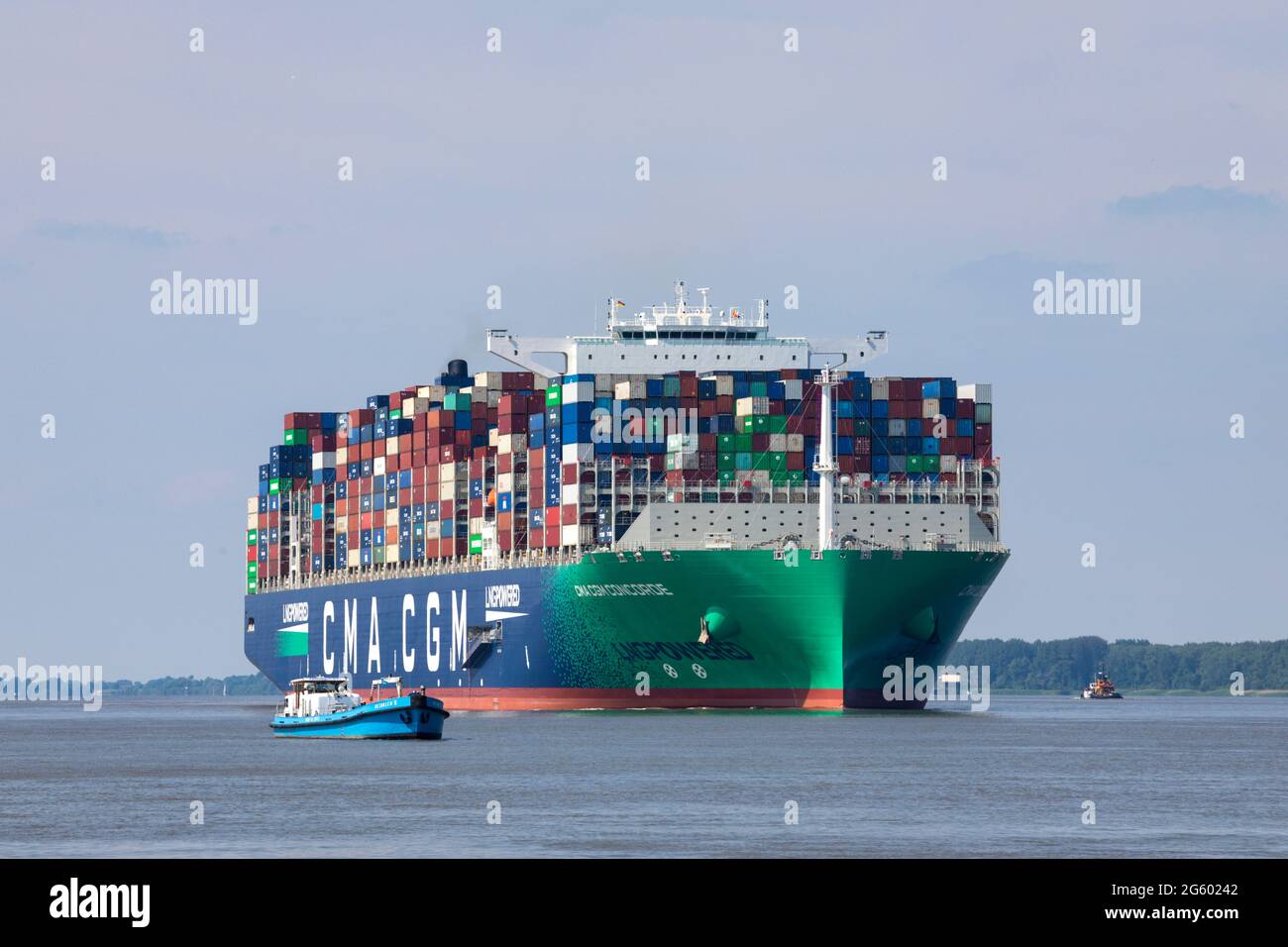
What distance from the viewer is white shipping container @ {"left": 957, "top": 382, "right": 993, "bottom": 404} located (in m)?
93.2

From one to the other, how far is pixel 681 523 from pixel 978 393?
1595cm

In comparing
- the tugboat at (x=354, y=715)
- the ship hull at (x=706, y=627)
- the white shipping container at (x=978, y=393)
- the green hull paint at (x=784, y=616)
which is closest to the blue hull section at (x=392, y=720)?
the tugboat at (x=354, y=715)

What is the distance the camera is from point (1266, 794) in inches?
1977

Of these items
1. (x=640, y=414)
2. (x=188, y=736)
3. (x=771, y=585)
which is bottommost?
(x=188, y=736)

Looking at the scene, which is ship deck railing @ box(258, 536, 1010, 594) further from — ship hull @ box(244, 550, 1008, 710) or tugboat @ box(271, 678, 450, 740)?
tugboat @ box(271, 678, 450, 740)

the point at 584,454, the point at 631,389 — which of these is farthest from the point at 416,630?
the point at 631,389

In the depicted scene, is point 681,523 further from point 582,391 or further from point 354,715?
point 354,715

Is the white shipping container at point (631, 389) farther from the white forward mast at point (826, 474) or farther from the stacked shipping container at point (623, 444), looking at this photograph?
the white forward mast at point (826, 474)

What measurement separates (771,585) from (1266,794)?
109 feet

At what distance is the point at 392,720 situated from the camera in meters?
75.1

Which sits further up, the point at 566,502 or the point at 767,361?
the point at 767,361

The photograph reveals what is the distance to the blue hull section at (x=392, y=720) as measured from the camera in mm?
74375
